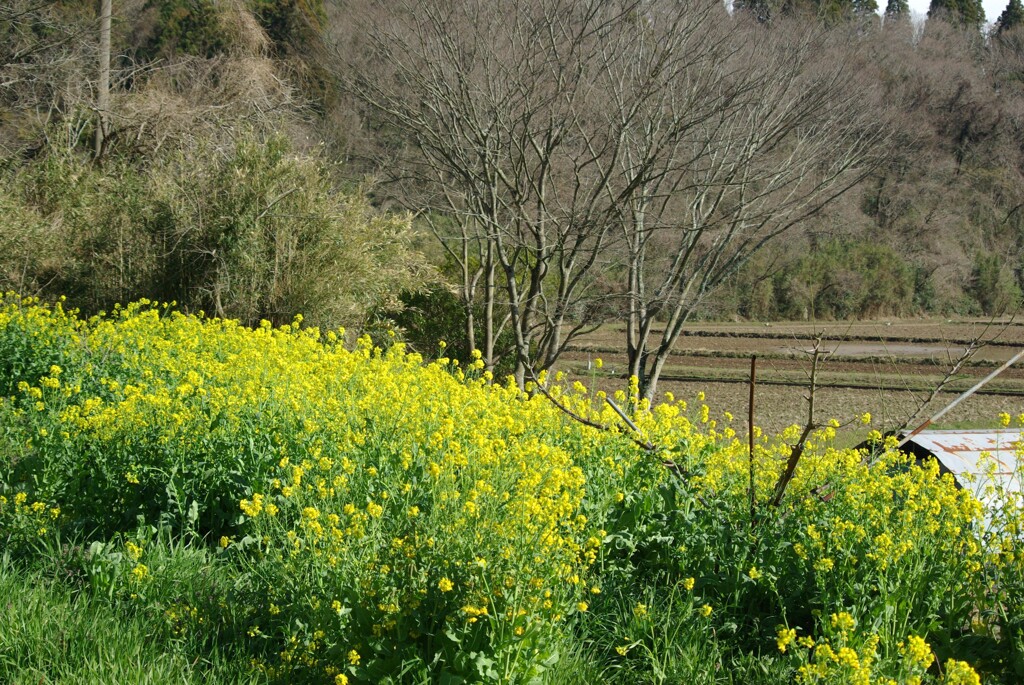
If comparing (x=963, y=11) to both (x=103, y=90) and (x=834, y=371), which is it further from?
(x=103, y=90)

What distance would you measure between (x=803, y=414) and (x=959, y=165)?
1887 centimetres

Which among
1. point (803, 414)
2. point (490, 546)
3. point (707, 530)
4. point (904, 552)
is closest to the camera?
point (490, 546)

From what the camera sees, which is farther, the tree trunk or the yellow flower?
the tree trunk

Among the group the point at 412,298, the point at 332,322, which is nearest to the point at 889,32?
the point at 412,298

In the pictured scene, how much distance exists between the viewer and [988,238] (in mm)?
31641

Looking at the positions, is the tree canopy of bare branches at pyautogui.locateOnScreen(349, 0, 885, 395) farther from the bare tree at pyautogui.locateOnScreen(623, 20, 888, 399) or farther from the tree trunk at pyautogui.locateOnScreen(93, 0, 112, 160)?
the tree trunk at pyautogui.locateOnScreen(93, 0, 112, 160)

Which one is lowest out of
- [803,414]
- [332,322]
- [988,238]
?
[803,414]

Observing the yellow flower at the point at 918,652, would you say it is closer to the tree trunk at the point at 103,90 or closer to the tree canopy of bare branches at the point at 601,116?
the tree canopy of bare branches at the point at 601,116

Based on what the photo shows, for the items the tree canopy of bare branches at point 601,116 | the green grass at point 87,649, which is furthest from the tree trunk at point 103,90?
the green grass at point 87,649

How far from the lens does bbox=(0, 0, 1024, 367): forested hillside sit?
874 centimetres

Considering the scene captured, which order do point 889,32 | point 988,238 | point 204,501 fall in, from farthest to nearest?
point 988,238 < point 889,32 < point 204,501

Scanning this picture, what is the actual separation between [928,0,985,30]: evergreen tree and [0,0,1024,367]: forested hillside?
528 inches

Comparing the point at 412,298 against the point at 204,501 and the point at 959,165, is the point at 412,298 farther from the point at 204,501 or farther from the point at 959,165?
the point at 959,165

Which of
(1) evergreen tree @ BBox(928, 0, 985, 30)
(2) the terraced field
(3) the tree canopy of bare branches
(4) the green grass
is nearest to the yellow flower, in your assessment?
(4) the green grass
